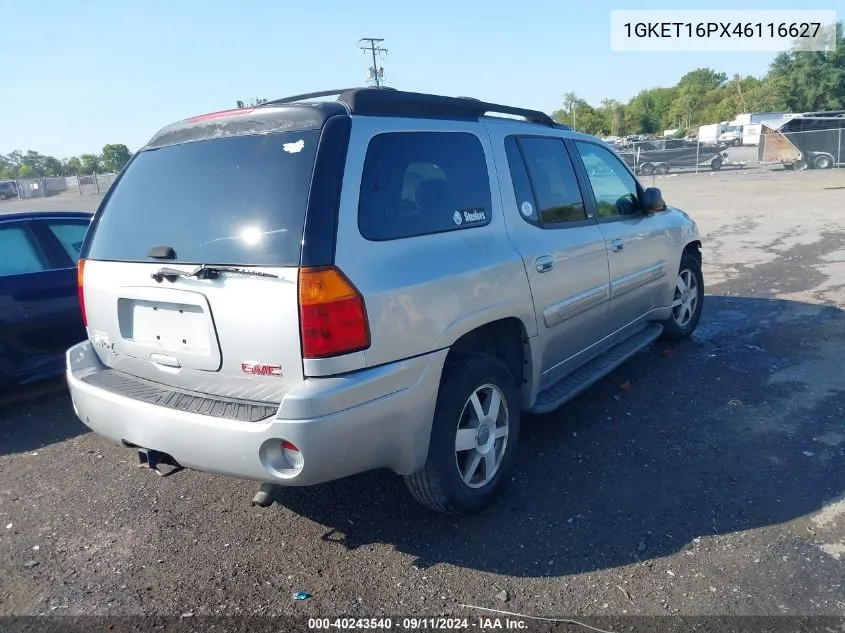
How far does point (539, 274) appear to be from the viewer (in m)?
3.55

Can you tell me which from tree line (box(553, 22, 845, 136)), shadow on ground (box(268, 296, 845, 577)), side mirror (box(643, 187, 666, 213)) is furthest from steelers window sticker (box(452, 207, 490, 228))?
tree line (box(553, 22, 845, 136))

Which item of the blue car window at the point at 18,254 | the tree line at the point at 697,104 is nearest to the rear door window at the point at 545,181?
the blue car window at the point at 18,254

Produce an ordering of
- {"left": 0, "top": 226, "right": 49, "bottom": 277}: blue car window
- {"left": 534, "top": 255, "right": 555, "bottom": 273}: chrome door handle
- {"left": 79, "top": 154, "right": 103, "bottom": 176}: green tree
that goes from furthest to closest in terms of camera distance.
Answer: {"left": 79, "top": 154, "right": 103, "bottom": 176}: green tree, {"left": 0, "top": 226, "right": 49, "bottom": 277}: blue car window, {"left": 534, "top": 255, "right": 555, "bottom": 273}: chrome door handle

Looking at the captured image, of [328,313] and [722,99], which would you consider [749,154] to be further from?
[722,99]

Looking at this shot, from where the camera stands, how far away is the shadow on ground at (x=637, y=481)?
3.04 m

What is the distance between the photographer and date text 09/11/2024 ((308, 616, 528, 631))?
254 centimetres

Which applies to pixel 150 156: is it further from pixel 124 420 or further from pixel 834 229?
pixel 834 229

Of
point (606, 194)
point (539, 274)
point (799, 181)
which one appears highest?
point (606, 194)

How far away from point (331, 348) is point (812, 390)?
3.89m

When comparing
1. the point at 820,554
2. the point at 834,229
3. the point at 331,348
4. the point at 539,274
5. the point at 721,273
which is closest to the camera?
the point at 331,348

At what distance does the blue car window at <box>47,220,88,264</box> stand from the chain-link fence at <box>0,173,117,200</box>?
40.9m

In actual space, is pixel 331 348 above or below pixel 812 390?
above

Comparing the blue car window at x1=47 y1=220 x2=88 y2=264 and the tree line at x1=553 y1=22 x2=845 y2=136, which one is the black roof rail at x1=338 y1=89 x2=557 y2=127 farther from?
the tree line at x1=553 y1=22 x2=845 y2=136

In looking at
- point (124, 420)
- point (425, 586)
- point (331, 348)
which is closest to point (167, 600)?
point (124, 420)
